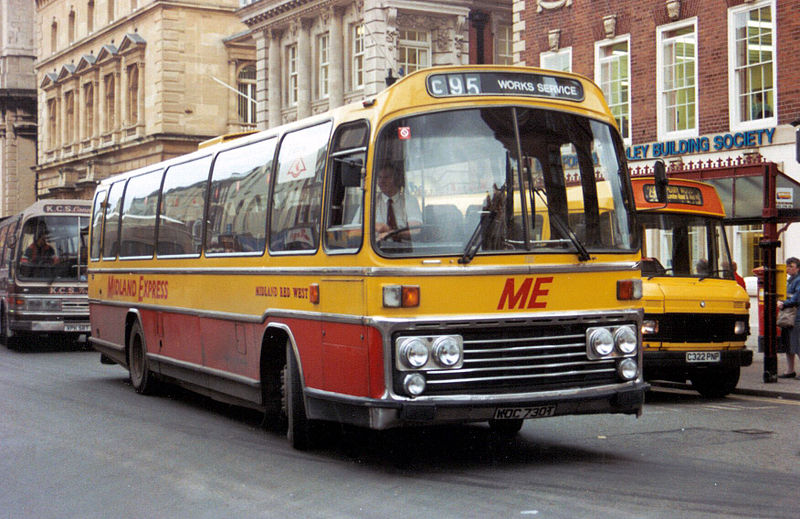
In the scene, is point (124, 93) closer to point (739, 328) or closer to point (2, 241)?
point (2, 241)

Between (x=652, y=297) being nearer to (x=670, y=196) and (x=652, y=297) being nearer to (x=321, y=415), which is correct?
(x=670, y=196)

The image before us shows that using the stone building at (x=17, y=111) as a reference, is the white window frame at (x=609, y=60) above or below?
below

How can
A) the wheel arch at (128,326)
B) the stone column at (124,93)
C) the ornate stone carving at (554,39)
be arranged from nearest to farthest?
the wheel arch at (128,326) < the ornate stone carving at (554,39) < the stone column at (124,93)

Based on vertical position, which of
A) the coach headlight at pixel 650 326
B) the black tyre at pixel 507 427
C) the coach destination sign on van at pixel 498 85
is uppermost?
the coach destination sign on van at pixel 498 85

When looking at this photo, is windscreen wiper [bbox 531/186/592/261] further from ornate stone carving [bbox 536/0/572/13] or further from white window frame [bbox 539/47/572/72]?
ornate stone carving [bbox 536/0/572/13]

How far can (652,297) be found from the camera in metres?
13.6

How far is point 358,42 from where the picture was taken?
38438 mm

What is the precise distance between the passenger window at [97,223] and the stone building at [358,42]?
18.4 meters

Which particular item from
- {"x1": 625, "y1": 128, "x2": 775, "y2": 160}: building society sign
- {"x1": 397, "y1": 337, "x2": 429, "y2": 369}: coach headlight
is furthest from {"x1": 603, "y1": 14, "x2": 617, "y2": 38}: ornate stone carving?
{"x1": 397, "y1": 337, "x2": 429, "y2": 369}: coach headlight

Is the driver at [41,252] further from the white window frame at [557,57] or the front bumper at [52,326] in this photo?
the white window frame at [557,57]

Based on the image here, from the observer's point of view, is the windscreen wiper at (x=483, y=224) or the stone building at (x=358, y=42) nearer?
the windscreen wiper at (x=483, y=224)

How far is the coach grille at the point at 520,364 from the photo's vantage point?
839cm

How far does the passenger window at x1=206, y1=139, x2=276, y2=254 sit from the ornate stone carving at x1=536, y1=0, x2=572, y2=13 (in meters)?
16.1

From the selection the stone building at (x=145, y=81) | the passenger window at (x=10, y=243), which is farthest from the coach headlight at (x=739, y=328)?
the stone building at (x=145, y=81)
